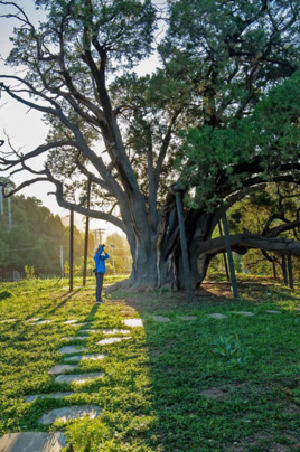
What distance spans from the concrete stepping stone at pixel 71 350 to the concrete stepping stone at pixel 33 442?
2.26 metres

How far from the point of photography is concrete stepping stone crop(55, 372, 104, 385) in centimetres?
356

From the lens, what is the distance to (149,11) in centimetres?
1093

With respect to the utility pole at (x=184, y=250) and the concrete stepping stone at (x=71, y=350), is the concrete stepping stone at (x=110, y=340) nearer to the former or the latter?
the concrete stepping stone at (x=71, y=350)

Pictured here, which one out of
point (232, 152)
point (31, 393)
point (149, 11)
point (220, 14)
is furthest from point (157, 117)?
point (31, 393)

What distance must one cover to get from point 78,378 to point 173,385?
94cm

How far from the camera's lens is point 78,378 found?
369 centimetres

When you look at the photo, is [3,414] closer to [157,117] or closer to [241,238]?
[241,238]

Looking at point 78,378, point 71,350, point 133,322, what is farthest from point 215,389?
point 133,322

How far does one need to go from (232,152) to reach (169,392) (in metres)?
5.43

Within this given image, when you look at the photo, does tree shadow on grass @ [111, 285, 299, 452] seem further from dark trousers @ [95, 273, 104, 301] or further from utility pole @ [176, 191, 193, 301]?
dark trousers @ [95, 273, 104, 301]

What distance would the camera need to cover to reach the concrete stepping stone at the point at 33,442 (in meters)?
2.29

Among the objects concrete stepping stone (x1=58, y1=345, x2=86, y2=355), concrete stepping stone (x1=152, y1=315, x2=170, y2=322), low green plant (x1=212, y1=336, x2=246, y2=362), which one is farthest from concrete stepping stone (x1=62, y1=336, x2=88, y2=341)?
low green plant (x1=212, y1=336, x2=246, y2=362)

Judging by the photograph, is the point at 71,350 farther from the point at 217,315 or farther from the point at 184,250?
the point at 184,250

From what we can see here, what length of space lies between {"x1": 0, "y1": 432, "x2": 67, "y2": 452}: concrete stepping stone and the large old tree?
613cm
